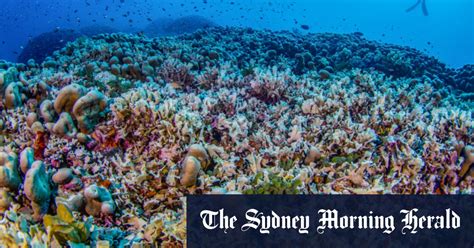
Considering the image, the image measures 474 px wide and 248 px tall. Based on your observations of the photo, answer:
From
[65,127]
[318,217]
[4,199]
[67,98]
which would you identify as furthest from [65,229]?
[67,98]

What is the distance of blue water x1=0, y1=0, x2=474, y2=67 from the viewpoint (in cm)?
8281

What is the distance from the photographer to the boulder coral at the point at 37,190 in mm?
2676

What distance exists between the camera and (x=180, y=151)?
3428 mm

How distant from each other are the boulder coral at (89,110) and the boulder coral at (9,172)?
106 cm

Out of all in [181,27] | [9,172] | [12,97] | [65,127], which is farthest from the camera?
[181,27]

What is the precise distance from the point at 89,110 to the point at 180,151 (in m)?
1.36

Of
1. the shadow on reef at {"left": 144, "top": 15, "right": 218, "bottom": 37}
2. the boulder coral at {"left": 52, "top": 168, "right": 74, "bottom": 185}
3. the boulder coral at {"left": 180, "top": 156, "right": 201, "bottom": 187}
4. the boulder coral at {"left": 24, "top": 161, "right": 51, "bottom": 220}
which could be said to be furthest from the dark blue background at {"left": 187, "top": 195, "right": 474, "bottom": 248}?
the shadow on reef at {"left": 144, "top": 15, "right": 218, "bottom": 37}

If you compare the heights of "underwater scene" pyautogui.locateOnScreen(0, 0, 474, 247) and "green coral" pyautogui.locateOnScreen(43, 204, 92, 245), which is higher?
"underwater scene" pyautogui.locateOnScreen(0, 0, 474, 247)

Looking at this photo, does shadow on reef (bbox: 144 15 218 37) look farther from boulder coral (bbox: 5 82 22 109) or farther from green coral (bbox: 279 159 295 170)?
green coral (bbox: 279 159 295 170)

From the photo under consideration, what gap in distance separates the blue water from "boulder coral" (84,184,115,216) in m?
77.5

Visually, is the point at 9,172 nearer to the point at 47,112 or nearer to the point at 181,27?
the point at 47,112

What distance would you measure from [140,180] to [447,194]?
282 centimetres

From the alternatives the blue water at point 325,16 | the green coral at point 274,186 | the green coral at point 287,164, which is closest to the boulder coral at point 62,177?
the green coral at point 274,186

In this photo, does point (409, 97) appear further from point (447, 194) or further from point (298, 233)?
point (298, 233)
